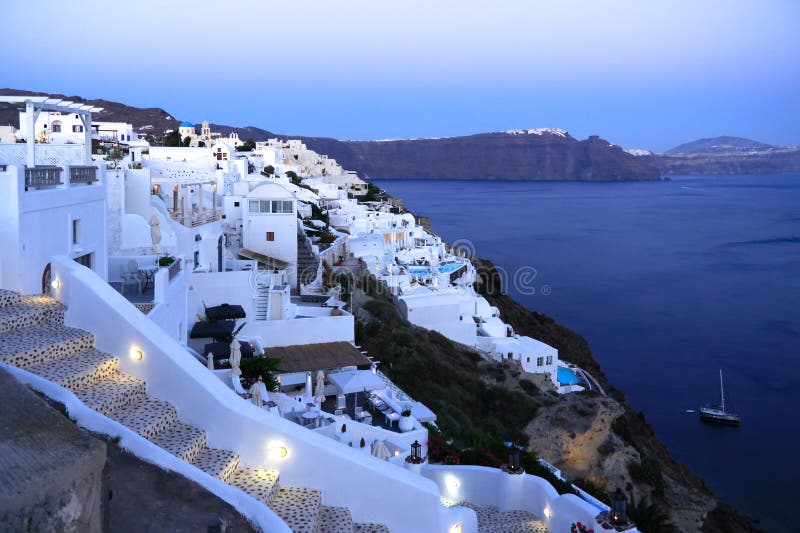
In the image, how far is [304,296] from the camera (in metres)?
16.3

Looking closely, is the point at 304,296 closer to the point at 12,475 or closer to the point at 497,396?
the point at 497,396

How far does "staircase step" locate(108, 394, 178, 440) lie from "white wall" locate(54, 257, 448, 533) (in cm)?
12

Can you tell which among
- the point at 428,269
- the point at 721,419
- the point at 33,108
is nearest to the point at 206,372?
the point at 33,108

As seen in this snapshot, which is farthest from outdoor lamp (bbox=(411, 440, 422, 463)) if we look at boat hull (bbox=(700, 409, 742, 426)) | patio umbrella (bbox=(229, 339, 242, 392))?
boat hull (bbox=(700, 409, 742, 426))

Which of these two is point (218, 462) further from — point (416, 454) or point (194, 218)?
point (194, 218)

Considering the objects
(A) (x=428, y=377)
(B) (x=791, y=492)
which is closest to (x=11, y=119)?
(A) (x=428, y=377)

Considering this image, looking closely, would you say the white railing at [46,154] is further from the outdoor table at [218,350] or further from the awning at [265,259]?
the awning at [265,259]

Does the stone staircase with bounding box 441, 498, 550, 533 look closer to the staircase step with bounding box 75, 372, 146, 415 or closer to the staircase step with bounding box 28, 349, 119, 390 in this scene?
the staircase step with bounding box 75, 372, 146, 415

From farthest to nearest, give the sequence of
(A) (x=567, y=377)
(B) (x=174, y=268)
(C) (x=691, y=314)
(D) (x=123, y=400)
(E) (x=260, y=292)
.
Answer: (C) (x=691, y=314)
(A) (x=567, y=377)
(E) (x=260, y=292)
(B) (x=174, y=268)
(D) (x=123, y=400)

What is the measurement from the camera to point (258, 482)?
5.21 m

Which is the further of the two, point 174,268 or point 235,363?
point 174,268

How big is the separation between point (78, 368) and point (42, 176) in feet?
7.27

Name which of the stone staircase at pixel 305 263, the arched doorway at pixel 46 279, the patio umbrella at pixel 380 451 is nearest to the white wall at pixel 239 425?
the arched doorway at pixel 46 279

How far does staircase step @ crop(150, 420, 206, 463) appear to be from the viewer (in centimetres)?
496
